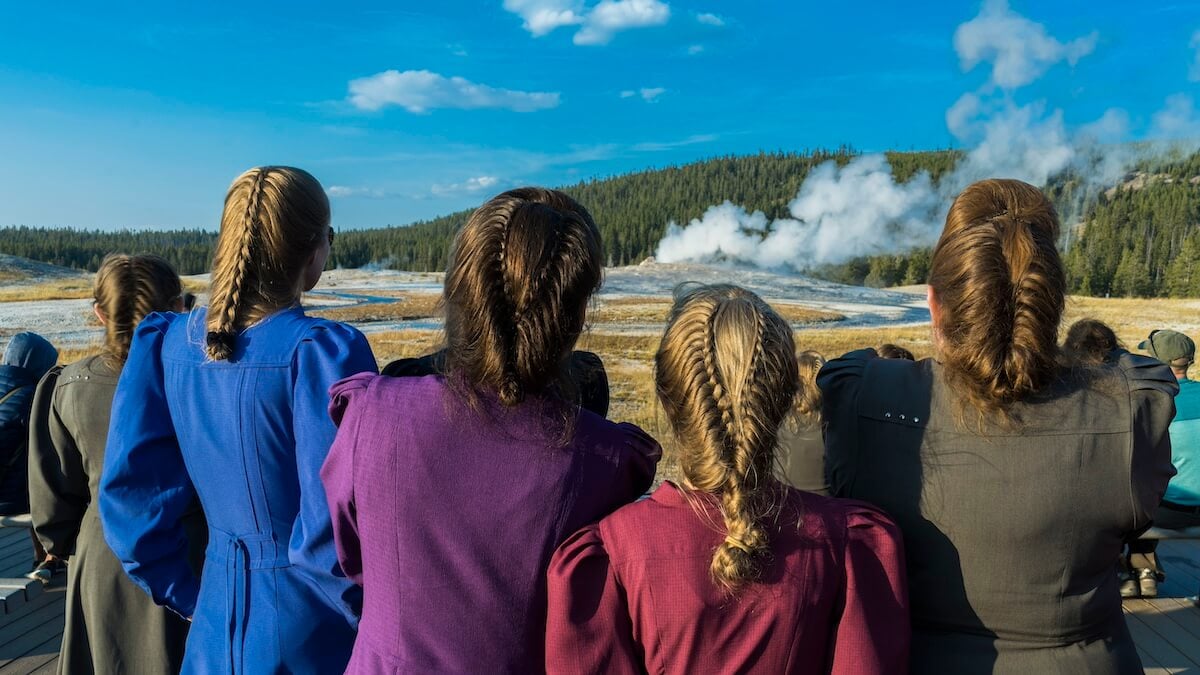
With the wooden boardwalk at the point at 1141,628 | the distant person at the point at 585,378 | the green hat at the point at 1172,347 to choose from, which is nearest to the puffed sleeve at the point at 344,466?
the distant person at the point at 585,378

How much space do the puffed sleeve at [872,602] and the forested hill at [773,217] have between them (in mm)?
43861

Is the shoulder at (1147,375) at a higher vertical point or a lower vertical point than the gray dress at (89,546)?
higher

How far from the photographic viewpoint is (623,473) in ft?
4.38

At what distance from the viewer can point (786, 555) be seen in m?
1.25

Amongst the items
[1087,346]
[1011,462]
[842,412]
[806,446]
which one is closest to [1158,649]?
[806,446]

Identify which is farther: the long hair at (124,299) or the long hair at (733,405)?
the long hair at (124,299)

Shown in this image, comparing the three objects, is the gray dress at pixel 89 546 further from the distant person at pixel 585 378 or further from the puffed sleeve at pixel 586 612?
the puffed sleeve at pixel 586 612

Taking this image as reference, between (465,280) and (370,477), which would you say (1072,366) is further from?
(370,477)

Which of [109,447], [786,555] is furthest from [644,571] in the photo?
[109,447]

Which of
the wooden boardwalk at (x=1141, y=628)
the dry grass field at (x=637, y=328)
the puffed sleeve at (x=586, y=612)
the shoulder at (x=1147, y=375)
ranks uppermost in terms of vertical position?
the shoulder at (x=1147, y=375)

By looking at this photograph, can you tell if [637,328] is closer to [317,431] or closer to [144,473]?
[144,473]

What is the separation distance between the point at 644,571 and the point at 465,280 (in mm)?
573

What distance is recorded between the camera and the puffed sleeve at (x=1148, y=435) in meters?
1.37

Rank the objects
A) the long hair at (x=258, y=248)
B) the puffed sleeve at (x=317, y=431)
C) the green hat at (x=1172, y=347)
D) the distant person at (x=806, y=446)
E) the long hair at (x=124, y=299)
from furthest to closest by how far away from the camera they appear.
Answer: the green hat at (x=1172, y=347) < the distant person at (x=806, y=446) < the long hair at (x=124, y=299) < the long hair at (x=258, y=248) < the puffed sleeve at (x=317, y=431)
